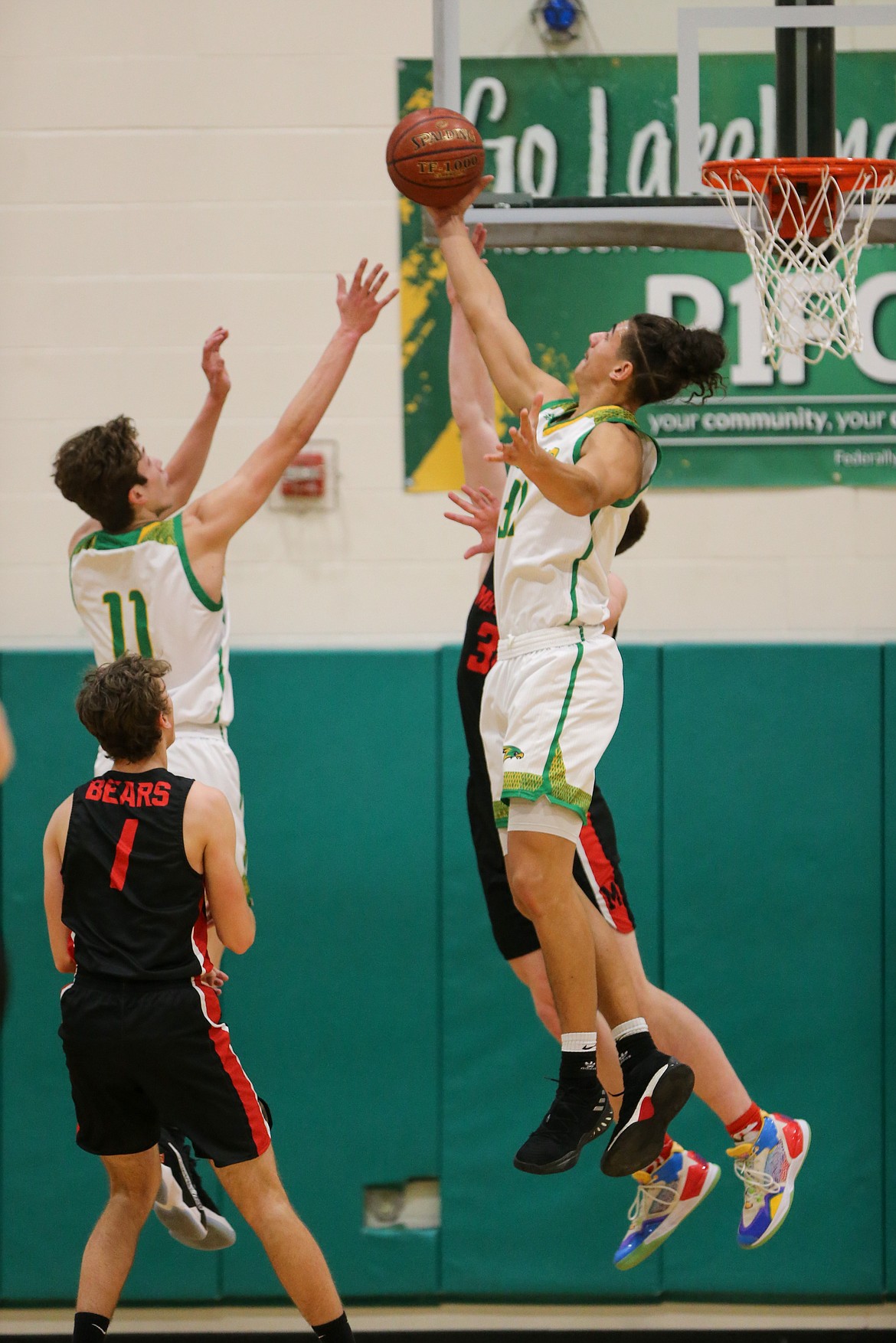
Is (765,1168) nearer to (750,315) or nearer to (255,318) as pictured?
(750,315)

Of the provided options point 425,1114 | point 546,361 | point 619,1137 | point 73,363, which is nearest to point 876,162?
point 546,361

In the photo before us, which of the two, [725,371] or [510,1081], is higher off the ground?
[725,371]

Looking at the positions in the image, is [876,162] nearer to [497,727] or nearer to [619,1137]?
[497,727]

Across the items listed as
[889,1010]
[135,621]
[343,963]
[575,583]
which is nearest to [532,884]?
[575,583]

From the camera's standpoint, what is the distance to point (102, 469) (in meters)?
4.21

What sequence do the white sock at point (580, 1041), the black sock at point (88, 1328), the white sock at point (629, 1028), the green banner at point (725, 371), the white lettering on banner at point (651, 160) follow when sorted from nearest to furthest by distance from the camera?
the white sock at point (580, 1041), the white sock at point (629, 1028), the black sock at point (88, 1328), the white lettering on banner at point (651, 160), the green banner at point (725, 371)

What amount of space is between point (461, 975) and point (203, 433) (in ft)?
7.20

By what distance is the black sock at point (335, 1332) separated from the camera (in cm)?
385

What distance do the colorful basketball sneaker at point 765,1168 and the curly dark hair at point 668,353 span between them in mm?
2143

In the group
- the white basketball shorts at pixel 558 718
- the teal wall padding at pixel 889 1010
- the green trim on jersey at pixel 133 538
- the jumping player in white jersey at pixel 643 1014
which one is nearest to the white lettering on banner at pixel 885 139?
the jumping player in white jersey at pixel 643 1014

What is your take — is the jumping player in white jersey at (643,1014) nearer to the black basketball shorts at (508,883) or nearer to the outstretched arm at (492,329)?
the black basketball shorts at (508,883)

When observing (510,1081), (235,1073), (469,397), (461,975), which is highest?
(469,397)

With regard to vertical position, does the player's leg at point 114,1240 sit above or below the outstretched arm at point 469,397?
below

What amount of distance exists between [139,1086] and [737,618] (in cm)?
301
